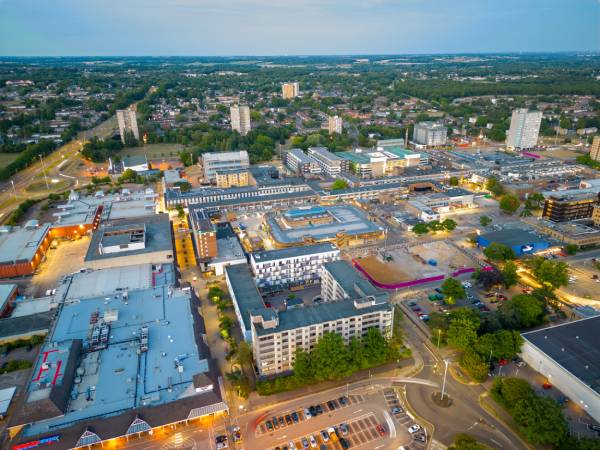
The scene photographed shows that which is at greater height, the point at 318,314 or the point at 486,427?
the point at 318,314

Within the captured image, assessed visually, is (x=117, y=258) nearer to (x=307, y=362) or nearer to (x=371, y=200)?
(x=307, y=362)

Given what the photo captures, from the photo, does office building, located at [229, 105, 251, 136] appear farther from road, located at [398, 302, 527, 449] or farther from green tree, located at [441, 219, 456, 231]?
road, located at [398, 302, 527, 449]

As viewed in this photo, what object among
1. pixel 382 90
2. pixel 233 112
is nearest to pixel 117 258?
pixel 233 112

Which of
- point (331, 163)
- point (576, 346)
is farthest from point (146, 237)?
point (576, 346)

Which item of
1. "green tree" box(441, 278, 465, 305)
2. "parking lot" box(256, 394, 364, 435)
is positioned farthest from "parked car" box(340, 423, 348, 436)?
"green tree" box(441, 278, 465, 305)

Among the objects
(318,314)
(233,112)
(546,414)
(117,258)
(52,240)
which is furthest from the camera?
(233,112)
